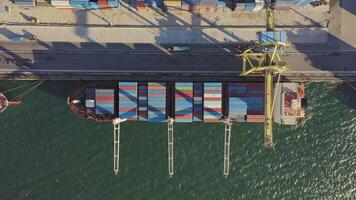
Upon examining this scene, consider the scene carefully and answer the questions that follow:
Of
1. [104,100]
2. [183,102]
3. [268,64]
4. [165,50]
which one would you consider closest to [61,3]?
[104,100]

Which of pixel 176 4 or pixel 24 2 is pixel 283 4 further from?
pixel 24 2

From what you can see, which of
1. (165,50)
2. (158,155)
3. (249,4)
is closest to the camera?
(249,4)

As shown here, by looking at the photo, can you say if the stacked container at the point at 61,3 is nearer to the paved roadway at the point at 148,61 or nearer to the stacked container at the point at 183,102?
the paved roadway at the point at 148,61

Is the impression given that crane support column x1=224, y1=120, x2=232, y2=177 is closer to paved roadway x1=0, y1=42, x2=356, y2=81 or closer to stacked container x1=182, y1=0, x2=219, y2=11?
paved roadway x1=0, y1=42, x2=356, y2=81

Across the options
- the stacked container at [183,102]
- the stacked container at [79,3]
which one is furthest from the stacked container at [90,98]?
the stacked container at [183,102]

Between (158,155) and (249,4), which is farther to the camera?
(158,155)

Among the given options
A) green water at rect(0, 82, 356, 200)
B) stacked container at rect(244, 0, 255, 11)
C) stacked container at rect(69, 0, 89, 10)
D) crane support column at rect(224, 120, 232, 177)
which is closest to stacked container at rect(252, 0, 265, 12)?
stacked container at rect(244, 0, 255, 11)
